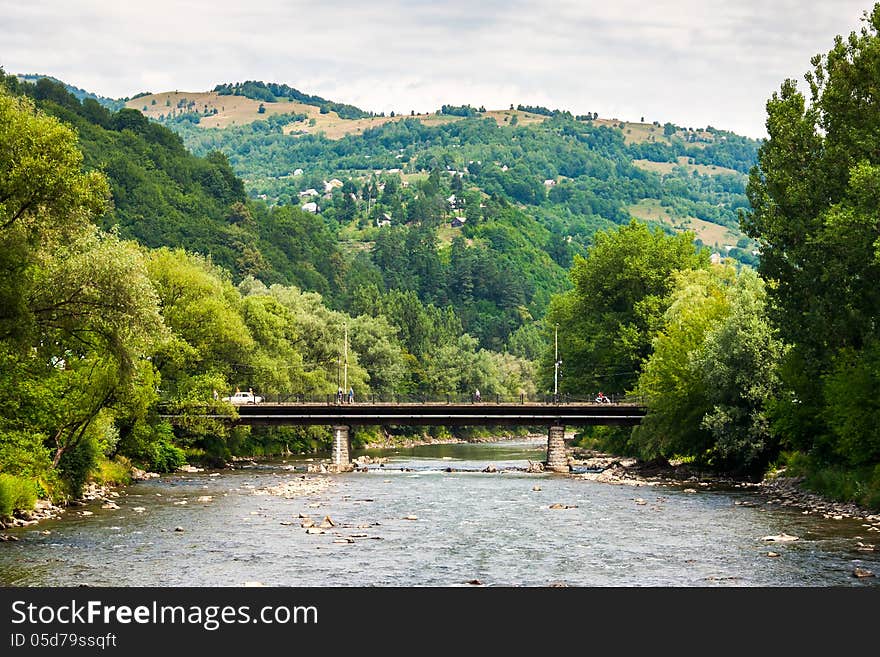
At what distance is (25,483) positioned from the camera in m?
51.4

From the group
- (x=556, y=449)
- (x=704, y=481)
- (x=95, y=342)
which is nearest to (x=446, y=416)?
(x=556, y=449)

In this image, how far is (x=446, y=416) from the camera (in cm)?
9731

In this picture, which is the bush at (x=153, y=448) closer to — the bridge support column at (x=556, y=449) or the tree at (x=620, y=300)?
the bridge support column at (x=556, y=449)

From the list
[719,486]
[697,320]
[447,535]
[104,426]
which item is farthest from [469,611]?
[697,320]

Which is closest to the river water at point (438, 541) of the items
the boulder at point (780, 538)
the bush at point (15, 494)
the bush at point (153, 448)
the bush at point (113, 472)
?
the boulder at point (780, 538)

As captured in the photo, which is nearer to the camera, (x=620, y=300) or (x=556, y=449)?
(x=556, y=449)

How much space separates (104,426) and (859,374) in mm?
37878

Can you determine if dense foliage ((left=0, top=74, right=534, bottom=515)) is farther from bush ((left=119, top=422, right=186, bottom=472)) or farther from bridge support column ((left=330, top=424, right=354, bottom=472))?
bridge support column ((left=330, top=424, right=354, bottom=472))

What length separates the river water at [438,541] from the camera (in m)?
37.1

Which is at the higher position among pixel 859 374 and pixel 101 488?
pixel 859 374

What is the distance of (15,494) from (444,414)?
5113 centimetres

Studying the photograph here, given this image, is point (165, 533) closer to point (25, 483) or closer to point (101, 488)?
point (25, 483)

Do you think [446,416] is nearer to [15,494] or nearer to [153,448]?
[153,448]

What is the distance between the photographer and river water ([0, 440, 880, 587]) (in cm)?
3709
